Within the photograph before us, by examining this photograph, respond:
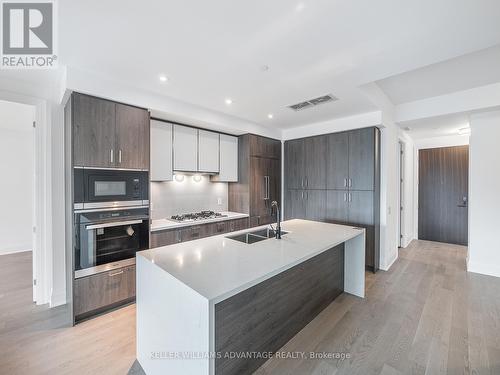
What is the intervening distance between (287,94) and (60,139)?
2.82 metres

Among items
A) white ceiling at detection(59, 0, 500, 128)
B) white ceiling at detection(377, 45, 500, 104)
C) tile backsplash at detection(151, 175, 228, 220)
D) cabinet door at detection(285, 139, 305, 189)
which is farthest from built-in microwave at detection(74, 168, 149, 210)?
white ceiling at detection(377, 45, 500, 104)

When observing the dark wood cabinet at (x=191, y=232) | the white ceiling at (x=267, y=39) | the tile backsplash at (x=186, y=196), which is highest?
the white ceiling at (x=267, y=39)

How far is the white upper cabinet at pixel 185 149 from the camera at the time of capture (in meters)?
3.40

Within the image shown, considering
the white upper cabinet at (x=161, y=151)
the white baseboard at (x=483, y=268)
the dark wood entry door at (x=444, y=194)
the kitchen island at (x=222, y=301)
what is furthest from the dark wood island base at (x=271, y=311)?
the dark wood entry door at (x=444, y=194)

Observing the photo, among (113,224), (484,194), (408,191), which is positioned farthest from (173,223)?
(408,191)

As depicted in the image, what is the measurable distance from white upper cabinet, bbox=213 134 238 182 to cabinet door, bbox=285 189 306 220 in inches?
48.0

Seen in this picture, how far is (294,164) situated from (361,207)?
1.51m

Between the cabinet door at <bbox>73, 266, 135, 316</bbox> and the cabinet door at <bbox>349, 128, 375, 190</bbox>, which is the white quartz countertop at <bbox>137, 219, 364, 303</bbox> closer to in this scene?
the cabinet door at <bbox>73, 266, 135, 316</bbox>

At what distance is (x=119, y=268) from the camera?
8.25 ft

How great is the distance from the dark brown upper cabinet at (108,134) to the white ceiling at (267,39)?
319mm

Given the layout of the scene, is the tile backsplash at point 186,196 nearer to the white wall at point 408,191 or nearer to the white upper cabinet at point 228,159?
the white upper cabinet at point 228,159

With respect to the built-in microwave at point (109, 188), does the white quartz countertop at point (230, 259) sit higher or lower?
lower

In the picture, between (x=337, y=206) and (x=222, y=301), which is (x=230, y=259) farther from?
(x=337, y=206)

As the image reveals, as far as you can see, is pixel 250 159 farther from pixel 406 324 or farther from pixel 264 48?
pixel 406 324
